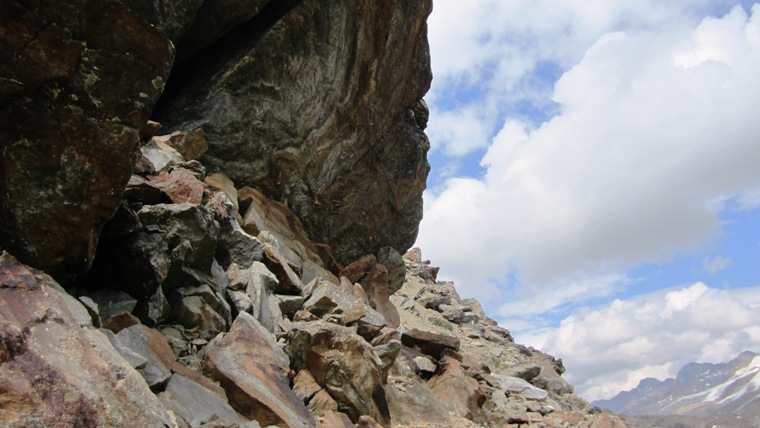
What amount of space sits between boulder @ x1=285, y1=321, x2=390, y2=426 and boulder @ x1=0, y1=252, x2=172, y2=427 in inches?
192

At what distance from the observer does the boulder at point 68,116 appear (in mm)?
6961

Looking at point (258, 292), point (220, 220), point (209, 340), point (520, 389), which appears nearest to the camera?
point (209, 340)

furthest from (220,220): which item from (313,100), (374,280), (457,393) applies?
(374,280)

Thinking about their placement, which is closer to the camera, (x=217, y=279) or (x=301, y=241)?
(x=217, y=279)

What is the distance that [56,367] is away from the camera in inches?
234

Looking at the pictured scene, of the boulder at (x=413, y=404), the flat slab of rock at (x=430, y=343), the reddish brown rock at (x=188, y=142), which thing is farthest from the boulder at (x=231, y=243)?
the flat slab of rock at (x=430, y=343)

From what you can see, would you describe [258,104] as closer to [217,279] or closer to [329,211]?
[329,211]

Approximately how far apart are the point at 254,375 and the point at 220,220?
5607mm

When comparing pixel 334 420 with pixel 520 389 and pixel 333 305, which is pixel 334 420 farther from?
pixel 520 389

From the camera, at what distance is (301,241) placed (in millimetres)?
20938

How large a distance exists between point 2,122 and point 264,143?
12371 millimetres

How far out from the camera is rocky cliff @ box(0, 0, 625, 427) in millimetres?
6895

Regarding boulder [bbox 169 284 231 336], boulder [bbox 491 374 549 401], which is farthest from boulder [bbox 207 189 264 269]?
boulder [bbox 491 374 549 401]

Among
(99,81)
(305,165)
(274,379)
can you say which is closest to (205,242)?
(274,379)
